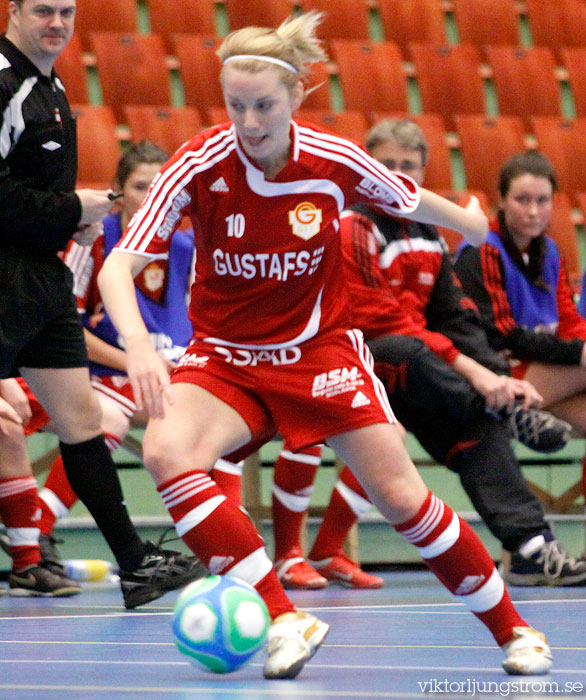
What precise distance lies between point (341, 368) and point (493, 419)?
6.02 ft

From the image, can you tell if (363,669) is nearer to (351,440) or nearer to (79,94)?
(351,440)

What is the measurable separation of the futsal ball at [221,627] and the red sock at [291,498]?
7.21ft

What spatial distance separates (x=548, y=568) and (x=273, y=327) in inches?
82.2

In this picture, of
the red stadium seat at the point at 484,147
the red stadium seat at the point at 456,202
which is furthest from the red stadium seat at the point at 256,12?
the red stadium seat at the point at 456,202

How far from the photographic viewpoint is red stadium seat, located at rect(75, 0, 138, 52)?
23.6 ft

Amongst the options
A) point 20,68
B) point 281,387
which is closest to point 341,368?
point 281,387

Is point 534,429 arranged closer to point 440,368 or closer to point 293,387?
point 440,368

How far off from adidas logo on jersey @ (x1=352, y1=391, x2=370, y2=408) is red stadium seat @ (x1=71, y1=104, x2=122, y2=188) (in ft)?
12.7

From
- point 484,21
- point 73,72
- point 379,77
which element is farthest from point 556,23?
point 73,72

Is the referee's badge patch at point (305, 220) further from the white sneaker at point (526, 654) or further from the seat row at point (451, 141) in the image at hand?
the seat row at point (451, 141)

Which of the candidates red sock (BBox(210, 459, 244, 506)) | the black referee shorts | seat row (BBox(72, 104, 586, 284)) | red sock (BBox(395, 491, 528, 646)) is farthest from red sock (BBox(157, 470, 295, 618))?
seat row (BBox(72, 104, 586, 284))

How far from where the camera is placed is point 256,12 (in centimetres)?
750

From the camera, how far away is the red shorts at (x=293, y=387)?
252cm

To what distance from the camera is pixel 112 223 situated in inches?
181
